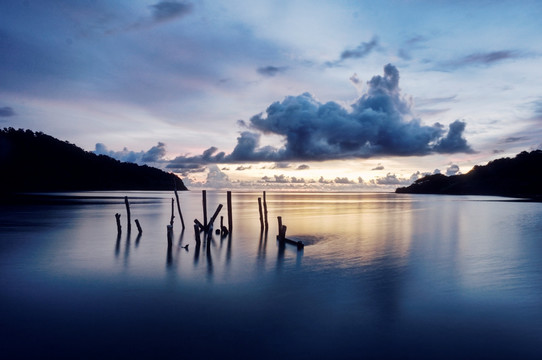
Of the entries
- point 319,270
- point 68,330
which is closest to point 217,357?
point 68,330

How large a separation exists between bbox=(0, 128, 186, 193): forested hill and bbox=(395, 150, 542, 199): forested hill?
137647 mm

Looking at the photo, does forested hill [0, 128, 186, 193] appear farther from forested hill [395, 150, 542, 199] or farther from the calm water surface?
forested hill [395, 150, 542, 199]

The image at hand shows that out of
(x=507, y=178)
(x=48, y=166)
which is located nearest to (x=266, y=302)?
(x=48, y=166)

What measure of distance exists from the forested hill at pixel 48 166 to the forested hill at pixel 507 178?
137647 millimetres

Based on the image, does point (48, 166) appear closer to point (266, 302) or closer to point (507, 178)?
point (266, 302)

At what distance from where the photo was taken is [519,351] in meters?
7.96

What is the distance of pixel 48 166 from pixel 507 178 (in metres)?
192

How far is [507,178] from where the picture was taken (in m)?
162

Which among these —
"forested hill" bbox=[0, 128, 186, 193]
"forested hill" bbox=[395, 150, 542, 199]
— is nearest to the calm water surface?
"forested hill" bbox=[0, 128, 186, 193]

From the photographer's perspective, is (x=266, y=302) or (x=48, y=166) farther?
(x=48, y=166)

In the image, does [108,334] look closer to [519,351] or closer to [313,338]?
[313,338]

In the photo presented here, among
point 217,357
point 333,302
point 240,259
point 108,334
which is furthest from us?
point 240,259

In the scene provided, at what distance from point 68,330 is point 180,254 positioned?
10.6m

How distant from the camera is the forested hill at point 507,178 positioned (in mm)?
147750
